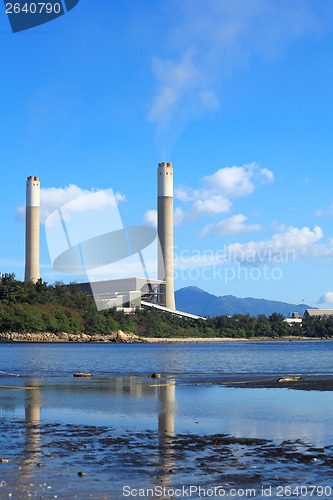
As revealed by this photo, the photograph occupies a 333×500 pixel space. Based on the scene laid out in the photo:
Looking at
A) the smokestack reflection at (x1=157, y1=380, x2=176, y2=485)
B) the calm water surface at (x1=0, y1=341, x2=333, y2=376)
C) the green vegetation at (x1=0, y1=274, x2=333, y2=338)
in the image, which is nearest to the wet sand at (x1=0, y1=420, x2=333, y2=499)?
the smokestack reflection at (x1=157, y1=380, x2=176, y2=485)

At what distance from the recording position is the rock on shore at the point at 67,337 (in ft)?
474

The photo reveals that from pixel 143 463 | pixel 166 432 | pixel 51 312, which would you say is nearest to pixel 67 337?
pixel 51 312

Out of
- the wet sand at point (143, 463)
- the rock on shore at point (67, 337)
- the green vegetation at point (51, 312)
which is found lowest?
the wet sand at point (143, 463)

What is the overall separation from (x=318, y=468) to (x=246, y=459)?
5.27ft

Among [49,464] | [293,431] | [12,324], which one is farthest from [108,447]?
[12,324]

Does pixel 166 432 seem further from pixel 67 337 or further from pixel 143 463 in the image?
pixel 67 337

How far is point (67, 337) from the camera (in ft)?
519

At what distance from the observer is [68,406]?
76.2 ft

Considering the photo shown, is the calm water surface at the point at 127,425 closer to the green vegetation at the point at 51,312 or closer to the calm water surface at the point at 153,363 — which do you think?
the calm water surface at the point at 153,363

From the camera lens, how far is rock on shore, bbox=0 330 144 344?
145 m

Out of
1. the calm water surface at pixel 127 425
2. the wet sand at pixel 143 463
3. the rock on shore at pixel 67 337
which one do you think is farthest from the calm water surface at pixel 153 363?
the rock on shore at pixel 67 337

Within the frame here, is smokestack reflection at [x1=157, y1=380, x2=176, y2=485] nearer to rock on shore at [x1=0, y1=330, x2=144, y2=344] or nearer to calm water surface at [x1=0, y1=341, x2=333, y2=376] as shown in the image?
calm water surface at [x1=0, y1=341, x2=333, y2=376]

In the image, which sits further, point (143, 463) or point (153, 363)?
point (153, 363)

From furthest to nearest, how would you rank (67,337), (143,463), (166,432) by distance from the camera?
1. (67,337)
2. (166,432)
3. (143,463)
